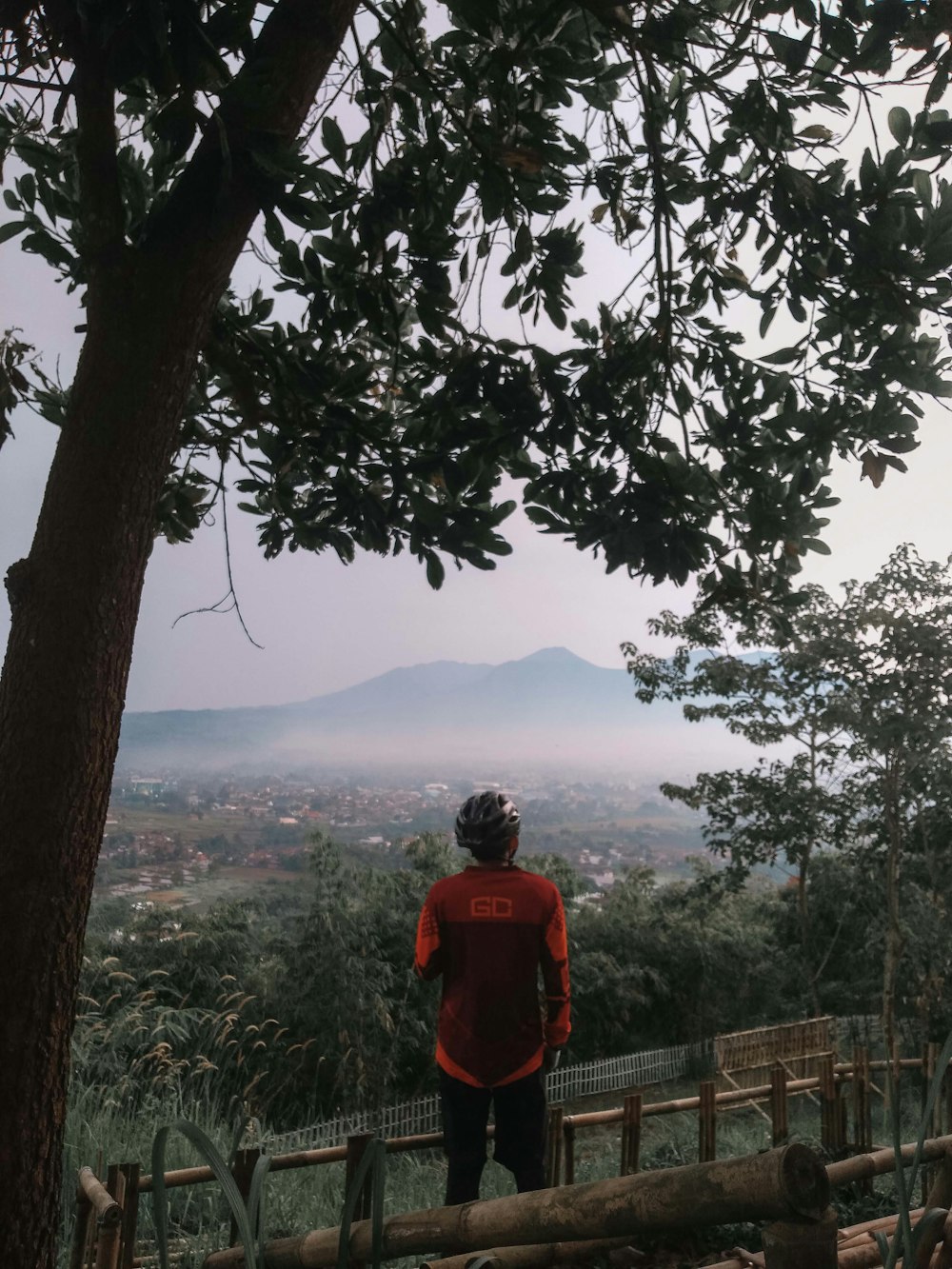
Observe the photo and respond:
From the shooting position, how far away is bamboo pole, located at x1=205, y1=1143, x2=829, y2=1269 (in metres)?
0.74

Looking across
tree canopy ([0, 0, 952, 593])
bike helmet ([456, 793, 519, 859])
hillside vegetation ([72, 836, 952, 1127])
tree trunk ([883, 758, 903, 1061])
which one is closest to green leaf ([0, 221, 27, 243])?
tree canopy ([0, 0, 952, 593])

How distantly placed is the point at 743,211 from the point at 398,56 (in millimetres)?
1102

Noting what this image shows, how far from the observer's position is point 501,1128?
2371 mm

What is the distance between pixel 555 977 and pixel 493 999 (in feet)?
0.50

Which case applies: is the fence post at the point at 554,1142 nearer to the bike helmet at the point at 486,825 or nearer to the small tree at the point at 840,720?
the bike helmet at the point at 486,825

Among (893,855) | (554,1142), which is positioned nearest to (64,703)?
(554,1142)

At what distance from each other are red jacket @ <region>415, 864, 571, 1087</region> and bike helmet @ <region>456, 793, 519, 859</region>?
5cm

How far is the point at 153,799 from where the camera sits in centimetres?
1097

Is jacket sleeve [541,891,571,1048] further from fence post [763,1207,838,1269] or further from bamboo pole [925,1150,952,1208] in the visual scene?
fence post [763,1207,838,1269]

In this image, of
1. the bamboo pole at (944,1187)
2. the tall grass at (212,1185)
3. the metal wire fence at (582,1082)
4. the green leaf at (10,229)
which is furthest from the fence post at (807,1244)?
the metal wire fence at (582,1082)

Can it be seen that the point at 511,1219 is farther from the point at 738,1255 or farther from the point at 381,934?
the point at 381,934

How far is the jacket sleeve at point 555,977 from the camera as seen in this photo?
2.36 metres

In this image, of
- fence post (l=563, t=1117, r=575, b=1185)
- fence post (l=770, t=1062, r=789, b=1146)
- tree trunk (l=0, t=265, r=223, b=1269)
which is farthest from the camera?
fence post (l=770, t=1062, r=789, b=1146)

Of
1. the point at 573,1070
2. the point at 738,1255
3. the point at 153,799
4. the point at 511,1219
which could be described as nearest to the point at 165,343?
the point at 511,1219
